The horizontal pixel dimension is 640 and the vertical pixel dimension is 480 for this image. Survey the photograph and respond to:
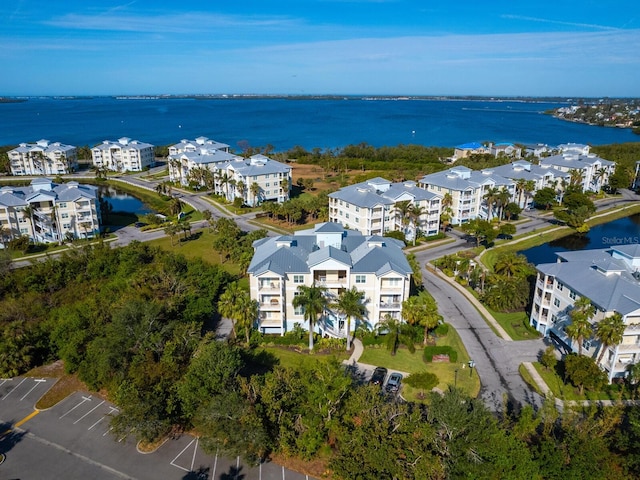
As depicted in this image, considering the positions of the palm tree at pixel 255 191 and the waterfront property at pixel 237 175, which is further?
the waterfront property at pixel 237 175

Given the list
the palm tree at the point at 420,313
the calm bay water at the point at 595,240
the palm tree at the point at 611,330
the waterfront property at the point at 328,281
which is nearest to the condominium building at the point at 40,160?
the waterfront property at the point at 328,281

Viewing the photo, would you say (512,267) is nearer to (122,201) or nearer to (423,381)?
(423,381)

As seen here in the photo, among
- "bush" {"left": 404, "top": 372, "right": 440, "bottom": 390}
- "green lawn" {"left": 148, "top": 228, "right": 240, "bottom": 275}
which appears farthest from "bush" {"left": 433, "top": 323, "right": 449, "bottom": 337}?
"green lawn" {"left": 148, "top": 228, "right": 240, "bottom": 275}

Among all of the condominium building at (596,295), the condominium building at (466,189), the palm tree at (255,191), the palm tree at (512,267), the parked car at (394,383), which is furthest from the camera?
the palm tree at (255,191)

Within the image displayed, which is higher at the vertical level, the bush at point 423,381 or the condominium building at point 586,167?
the condominium building at point 586,167

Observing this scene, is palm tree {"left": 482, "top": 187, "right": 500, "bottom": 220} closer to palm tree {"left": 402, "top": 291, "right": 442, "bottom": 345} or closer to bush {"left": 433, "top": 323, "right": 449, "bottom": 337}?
bush {"left": 433, "top": 323, "right": 449, "bottom": 337}

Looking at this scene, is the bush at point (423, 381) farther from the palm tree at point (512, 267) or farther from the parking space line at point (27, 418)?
the parking space line at point (27, 418)

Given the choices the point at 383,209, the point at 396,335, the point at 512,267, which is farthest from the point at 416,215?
the point at 396,335
